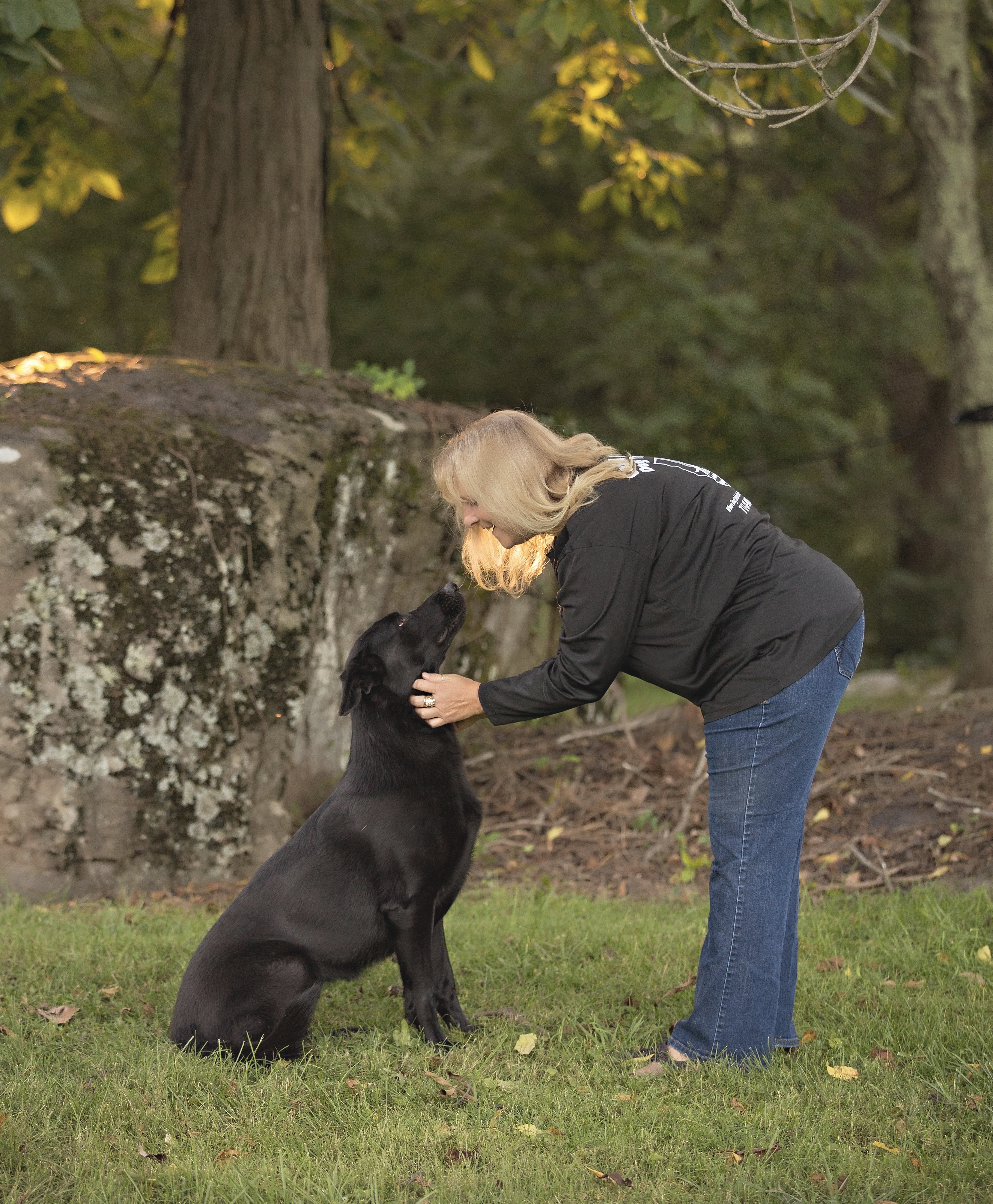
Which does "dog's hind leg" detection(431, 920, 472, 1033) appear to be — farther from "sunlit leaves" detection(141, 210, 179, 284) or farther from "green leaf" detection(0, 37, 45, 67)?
"sunlit leaves" detection(141, 210, 179, 284)

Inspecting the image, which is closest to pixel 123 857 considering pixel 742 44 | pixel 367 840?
pixel 367 840

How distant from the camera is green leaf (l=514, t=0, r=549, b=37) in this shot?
572cm

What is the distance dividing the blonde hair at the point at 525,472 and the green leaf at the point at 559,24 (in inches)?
129

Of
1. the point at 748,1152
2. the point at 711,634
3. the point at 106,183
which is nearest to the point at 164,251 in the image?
the point at 106,183

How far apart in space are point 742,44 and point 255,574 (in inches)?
175

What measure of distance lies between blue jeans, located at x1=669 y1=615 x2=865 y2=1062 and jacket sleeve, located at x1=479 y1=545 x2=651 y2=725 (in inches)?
16.9

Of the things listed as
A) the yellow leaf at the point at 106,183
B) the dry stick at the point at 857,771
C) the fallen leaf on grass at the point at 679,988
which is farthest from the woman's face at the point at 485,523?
the yellow leaf at the point at 106,183

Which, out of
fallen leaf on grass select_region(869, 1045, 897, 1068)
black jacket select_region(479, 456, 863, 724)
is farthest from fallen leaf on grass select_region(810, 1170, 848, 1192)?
black jacket select_region(479, 456, 863, 724)

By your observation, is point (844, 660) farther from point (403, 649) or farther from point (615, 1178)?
point (615, 1178)

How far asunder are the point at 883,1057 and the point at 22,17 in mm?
5120

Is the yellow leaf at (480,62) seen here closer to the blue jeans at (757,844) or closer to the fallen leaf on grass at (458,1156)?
the blue jeans at (757,844)

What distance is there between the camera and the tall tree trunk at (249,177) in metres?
6.39

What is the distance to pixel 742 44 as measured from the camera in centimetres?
672

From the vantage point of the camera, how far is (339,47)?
295 inches
